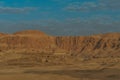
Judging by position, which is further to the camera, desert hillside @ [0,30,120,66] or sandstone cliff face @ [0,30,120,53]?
sandstone cliff face @ [0,30,120,53]

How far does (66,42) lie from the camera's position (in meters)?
129

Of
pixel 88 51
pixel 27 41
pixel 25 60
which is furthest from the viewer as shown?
pixel 88 51

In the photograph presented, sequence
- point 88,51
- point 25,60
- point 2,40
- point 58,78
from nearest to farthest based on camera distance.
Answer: point 58,78
point 25,60
point 2,40
point 88,51

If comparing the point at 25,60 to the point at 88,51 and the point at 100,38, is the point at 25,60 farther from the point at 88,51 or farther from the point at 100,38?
the point at 100,38

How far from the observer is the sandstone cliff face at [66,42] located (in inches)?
4018

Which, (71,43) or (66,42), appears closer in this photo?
(71,43)

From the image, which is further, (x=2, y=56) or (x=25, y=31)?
(x=25, y=31)

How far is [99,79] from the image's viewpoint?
2414cm

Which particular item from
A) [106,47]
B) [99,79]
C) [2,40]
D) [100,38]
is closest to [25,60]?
[99,79]

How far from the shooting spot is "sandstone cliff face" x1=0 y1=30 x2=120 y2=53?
10206cm

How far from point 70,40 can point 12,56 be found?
76.4 metres

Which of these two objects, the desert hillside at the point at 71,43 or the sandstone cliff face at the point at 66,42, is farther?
the sandstone cliff face at the point at 66,42

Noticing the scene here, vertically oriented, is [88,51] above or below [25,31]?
below

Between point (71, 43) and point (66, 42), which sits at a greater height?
point (66, 42)
